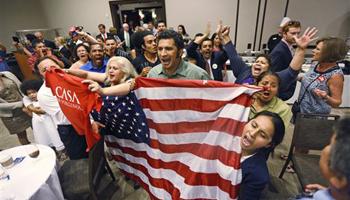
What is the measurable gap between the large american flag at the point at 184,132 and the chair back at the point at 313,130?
1.04m

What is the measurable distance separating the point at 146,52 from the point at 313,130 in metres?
2.14

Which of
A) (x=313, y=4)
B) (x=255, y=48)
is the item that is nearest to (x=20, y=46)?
(x=255, y=48)

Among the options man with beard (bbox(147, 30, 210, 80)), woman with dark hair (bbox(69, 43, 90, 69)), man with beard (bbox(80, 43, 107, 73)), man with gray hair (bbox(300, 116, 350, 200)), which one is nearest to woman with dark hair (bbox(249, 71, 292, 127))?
man with beard (bbox(147, 30, 210, 80))

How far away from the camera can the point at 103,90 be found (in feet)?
5.50

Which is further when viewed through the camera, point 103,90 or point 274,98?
point 274,98

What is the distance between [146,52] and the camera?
2775 millimetres

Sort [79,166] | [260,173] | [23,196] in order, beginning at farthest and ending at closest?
[79,166], [23,196], [260,173]

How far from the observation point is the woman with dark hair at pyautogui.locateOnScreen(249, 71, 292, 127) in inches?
71.7

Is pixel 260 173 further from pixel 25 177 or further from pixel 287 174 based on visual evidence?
pixel 25 177

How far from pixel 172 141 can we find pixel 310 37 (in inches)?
59.4

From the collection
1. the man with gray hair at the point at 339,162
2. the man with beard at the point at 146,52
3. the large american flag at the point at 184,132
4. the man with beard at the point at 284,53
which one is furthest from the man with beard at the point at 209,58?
the man with gray hair at the point at 339,162

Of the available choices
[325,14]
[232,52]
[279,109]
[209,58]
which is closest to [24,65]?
[209,58]

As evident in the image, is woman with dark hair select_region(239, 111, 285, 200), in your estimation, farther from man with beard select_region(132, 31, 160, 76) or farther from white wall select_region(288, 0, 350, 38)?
white wall select_region(288, 0, 350, 38)

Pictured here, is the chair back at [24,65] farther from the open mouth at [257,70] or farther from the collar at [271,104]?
the collar at [271,104]
